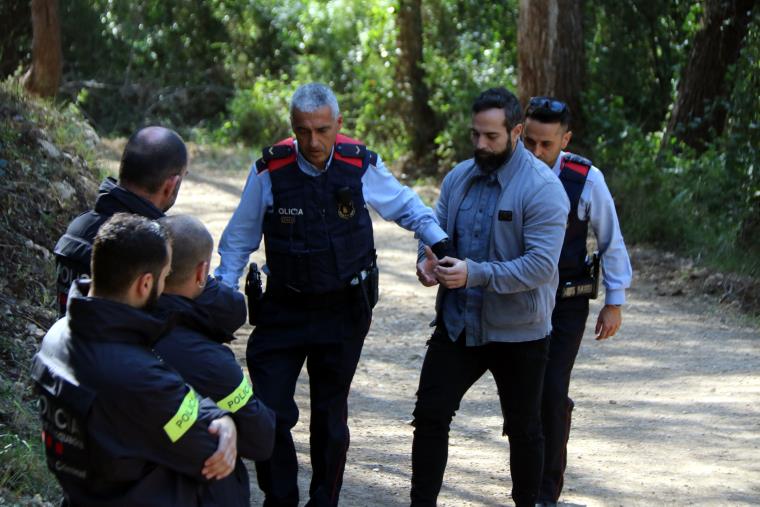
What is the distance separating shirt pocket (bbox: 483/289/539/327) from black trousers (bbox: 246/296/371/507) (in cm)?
57

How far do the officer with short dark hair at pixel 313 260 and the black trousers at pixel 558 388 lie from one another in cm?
82

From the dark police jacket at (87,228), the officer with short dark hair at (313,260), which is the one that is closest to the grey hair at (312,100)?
the officer with short dark hair at (313,260)

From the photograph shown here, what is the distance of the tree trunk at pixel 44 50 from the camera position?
12.0 meters

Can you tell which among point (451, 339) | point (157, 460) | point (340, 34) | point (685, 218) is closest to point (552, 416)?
point (451, 339)

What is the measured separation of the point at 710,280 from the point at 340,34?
10.6 metres

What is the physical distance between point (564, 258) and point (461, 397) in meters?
0.85

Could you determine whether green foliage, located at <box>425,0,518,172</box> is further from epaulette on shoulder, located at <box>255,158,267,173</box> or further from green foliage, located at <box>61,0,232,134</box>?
epaulette on shoulder, located at <box>255,158,267,173</box>

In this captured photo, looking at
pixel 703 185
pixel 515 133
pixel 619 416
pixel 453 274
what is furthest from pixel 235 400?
pixel 703 185

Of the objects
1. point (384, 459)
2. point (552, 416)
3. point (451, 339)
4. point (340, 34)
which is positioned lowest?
point (384, 459)

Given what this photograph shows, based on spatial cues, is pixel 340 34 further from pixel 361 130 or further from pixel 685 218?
pixel 685 218

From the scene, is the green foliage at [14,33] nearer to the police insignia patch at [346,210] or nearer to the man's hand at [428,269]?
the police insignia patch at [346,210]

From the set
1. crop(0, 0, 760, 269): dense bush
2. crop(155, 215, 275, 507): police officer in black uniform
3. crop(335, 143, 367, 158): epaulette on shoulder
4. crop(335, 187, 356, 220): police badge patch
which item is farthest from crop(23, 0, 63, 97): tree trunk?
crop(155, 215, 275, 507): police officer in black uniform

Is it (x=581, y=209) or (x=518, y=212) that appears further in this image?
(x=581, y=209)

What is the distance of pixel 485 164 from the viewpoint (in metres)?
4.55
